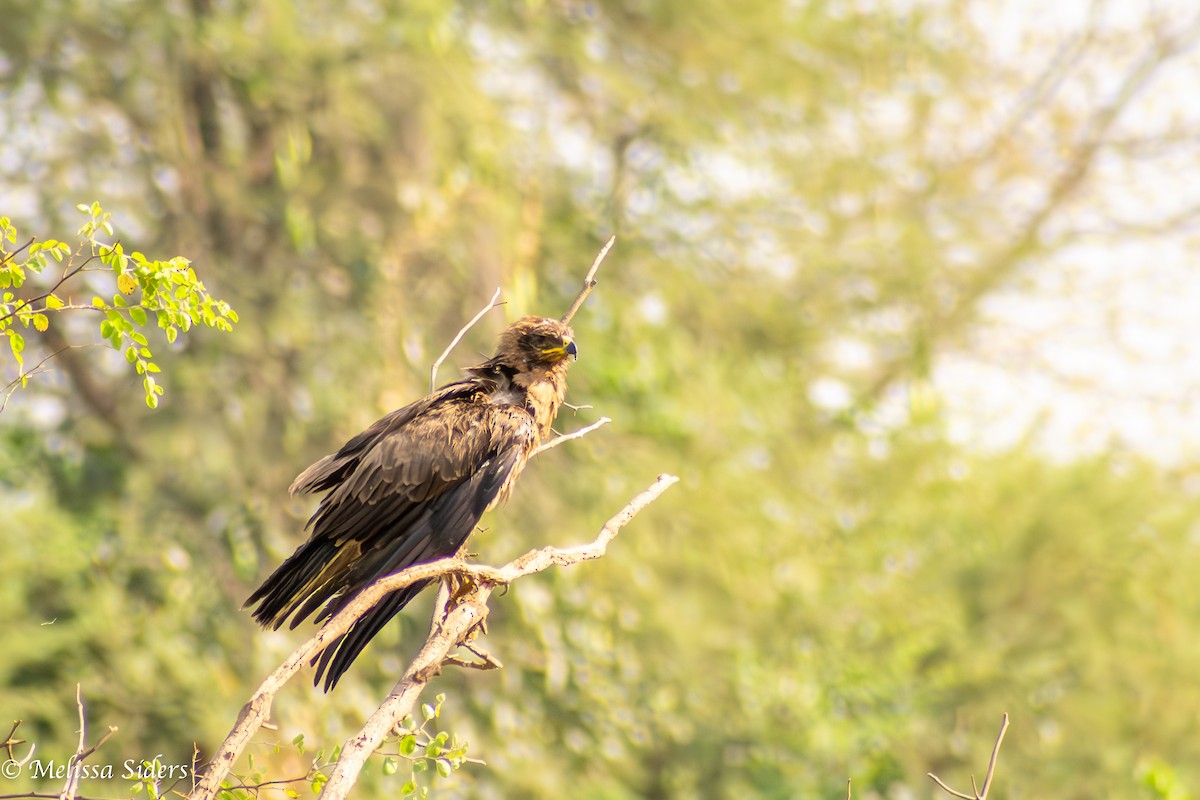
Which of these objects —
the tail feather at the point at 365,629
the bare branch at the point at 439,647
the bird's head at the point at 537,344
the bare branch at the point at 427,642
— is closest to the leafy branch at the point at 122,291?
the bare branch at the point at 427,642

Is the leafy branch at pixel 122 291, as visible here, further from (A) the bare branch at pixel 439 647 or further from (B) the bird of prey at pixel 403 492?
(B) the bird of prey at pixel 403 492

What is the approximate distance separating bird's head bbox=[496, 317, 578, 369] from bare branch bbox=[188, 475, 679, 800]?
1.39 meters

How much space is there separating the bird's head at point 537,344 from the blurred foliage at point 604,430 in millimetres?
3370

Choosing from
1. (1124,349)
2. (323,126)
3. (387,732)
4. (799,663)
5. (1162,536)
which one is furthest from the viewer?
(1124,349)

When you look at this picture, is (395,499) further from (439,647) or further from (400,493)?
(439,647)

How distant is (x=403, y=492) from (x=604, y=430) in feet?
19.2

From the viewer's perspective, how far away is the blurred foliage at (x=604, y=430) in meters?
9.89

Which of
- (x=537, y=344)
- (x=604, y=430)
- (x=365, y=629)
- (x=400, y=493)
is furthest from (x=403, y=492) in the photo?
(x=604, y=430)

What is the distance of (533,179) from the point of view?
10.8 meters

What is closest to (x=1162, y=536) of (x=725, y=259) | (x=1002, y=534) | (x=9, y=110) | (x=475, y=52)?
(x=1002, y=534)

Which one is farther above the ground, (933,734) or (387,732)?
(387,732)

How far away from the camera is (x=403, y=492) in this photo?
15.2ft

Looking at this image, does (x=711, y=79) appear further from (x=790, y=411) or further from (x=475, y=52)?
(x=790, y=411)

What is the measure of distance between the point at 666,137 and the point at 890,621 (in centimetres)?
491
